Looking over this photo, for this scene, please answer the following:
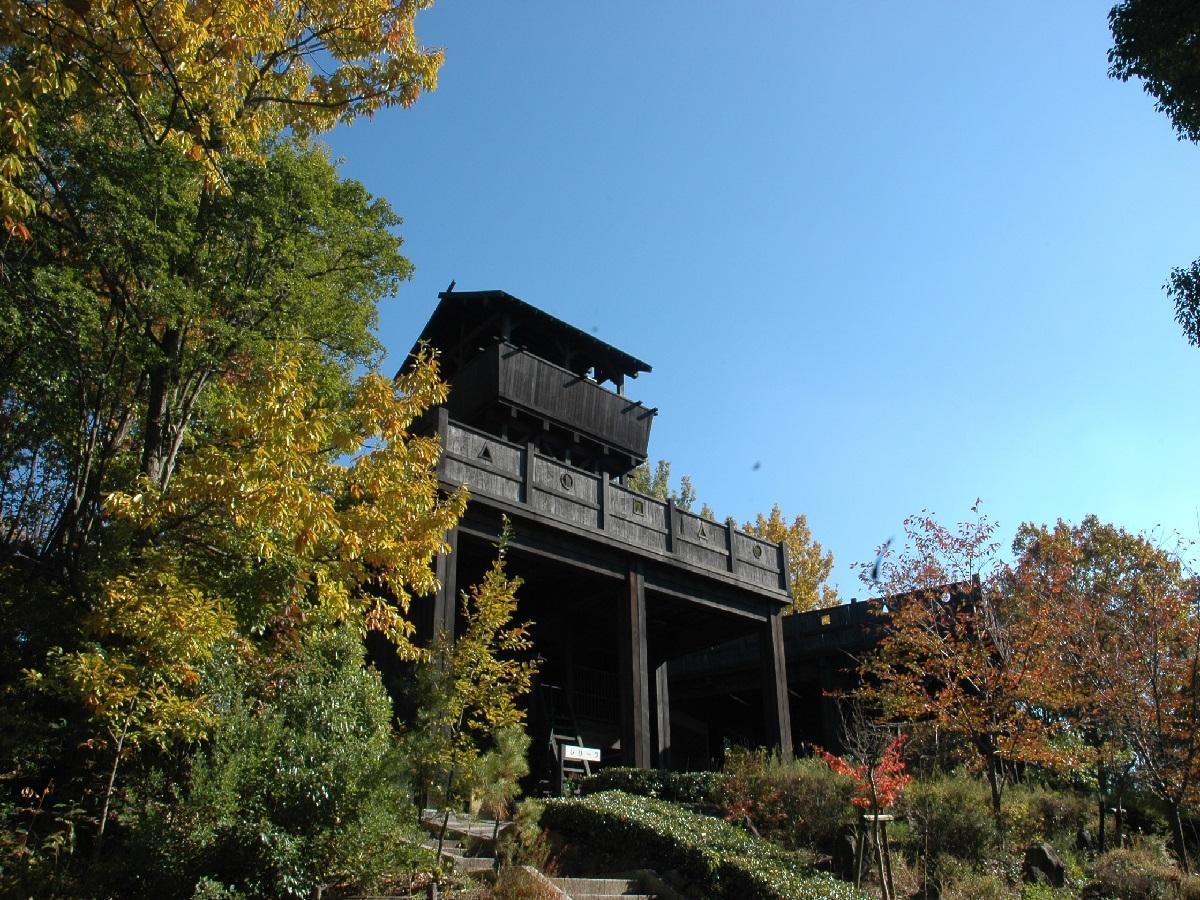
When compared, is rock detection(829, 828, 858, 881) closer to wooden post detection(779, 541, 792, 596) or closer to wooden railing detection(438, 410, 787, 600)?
wooden railing detection(438, 410, 787, 600)

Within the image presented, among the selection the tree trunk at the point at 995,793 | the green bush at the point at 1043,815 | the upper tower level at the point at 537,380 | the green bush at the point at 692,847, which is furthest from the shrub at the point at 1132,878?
the upper tower level at the point at 537,380

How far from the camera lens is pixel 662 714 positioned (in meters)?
22.1

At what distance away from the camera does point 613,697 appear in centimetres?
2200

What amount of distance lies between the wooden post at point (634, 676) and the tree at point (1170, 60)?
990 centimetres

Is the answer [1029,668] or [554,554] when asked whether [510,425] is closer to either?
[554,554]

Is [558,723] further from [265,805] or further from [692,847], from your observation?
[265,805]

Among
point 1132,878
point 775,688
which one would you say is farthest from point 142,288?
point 775,688

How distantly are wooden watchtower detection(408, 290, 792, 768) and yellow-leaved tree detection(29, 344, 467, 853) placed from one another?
470cm

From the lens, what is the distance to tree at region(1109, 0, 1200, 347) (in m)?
13.5

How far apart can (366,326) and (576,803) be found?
754 centimetres

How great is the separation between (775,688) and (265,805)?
13651mm

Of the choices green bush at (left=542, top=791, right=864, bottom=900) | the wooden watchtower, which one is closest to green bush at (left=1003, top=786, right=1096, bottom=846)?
green bush at (left=542, top=791, right=864, bottom=900)

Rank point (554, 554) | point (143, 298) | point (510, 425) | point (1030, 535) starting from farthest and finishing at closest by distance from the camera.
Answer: point (1030, 535) < point (510, 425) < point (554, 554) < point (143, 298)

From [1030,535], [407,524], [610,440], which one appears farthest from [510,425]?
[1030,535]
